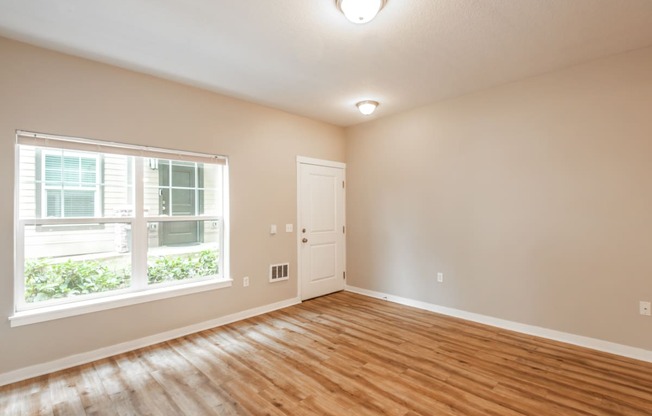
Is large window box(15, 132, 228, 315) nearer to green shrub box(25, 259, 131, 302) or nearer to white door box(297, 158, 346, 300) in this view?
green shrub box(25, 259, 131, 302)

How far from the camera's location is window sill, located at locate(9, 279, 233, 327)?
2.55 m

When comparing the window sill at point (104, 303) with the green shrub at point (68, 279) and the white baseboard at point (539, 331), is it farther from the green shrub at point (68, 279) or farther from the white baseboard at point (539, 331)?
the white baseboard at point (539, 331)

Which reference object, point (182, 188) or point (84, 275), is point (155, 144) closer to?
point (182, 188)

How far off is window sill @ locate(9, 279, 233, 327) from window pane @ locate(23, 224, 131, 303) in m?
0.14

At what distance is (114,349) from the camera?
2.94m

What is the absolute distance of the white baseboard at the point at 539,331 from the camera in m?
2.79

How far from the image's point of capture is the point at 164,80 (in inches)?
130

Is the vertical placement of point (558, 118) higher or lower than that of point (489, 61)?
lower

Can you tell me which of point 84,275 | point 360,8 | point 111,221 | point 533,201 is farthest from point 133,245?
point 533,201

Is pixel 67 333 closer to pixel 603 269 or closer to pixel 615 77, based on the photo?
pixel 603 269

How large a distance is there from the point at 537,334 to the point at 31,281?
191 inches

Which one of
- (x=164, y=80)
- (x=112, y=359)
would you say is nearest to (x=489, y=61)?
(x=164, y=80)

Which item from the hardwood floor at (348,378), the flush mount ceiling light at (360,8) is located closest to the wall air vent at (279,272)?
the hardwood floor at (348,378)

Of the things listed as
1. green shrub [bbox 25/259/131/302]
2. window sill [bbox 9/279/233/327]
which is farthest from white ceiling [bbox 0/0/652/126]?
window sill [bbox 9/279/233/327]
